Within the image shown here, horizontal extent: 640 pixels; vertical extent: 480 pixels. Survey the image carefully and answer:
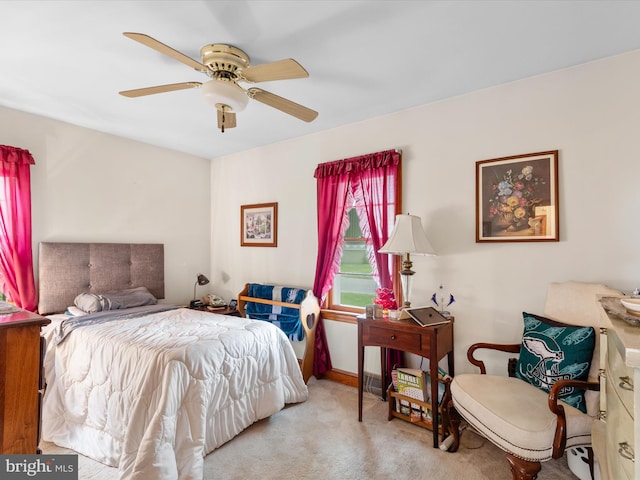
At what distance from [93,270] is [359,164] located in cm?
280

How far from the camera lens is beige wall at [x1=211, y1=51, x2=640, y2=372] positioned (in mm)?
2047

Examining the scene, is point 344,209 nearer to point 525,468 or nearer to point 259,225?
point 259,225

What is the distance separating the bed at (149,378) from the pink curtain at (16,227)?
0.11 m

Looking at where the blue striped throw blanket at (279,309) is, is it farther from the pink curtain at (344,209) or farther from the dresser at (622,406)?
the dresser at (622,406)

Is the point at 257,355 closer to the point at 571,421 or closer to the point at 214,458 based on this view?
the point at 214,458

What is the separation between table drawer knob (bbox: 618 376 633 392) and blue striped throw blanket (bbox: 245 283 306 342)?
253 centimetres

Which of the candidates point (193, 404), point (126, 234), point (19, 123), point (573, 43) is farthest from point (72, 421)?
point (573, 43)

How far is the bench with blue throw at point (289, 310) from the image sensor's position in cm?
321

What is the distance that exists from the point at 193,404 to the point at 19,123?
9.59 feet

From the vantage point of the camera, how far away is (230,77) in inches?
80.2

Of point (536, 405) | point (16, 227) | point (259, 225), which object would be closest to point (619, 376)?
point (536, 405)

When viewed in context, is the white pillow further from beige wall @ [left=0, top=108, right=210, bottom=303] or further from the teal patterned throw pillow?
the teal patterned throw pillow

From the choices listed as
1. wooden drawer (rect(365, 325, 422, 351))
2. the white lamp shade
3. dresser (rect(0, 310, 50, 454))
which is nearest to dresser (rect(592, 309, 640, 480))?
wooden drawer (rect(365, 325, 422, 351))

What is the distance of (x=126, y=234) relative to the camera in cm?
356
